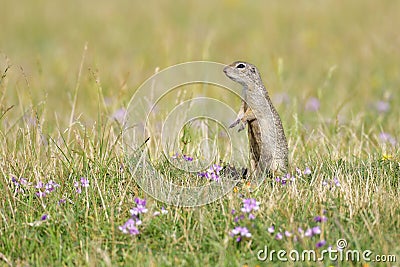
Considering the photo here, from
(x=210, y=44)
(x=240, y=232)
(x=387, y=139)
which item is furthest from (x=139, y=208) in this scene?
(x=210, y=44)

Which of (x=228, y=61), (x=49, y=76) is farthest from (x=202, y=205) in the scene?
(x=49, y=76)

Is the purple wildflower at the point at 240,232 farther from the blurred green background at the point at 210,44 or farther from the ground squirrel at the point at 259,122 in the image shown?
the blurred green background at the point at 210,44

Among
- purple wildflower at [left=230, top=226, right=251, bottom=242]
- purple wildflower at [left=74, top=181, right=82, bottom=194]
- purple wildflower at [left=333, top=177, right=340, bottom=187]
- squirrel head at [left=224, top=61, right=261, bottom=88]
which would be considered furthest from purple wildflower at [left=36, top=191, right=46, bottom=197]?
purple wildflower at [left=333, top=177, right=340, bottom=187]

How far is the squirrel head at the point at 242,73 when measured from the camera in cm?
488

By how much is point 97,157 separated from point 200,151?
95cm

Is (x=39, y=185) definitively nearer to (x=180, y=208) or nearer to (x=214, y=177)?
(x=180, y=208)

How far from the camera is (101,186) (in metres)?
4.50

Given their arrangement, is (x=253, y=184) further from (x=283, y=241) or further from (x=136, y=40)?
(x=136, y=40)

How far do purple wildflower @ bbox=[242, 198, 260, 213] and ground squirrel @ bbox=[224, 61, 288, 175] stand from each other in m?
0.79

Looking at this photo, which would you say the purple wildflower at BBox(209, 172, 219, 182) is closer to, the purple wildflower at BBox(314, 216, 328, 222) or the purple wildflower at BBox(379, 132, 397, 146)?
the purple wildflower at BBox(314, 216, 328, 222)

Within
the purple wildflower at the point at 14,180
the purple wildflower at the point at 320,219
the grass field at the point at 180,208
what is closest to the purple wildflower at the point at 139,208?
the grass field at the point at 180,208

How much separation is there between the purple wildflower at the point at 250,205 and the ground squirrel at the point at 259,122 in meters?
0.79

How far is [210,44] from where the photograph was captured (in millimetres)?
9172

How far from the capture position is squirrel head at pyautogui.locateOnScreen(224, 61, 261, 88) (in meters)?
4.88
